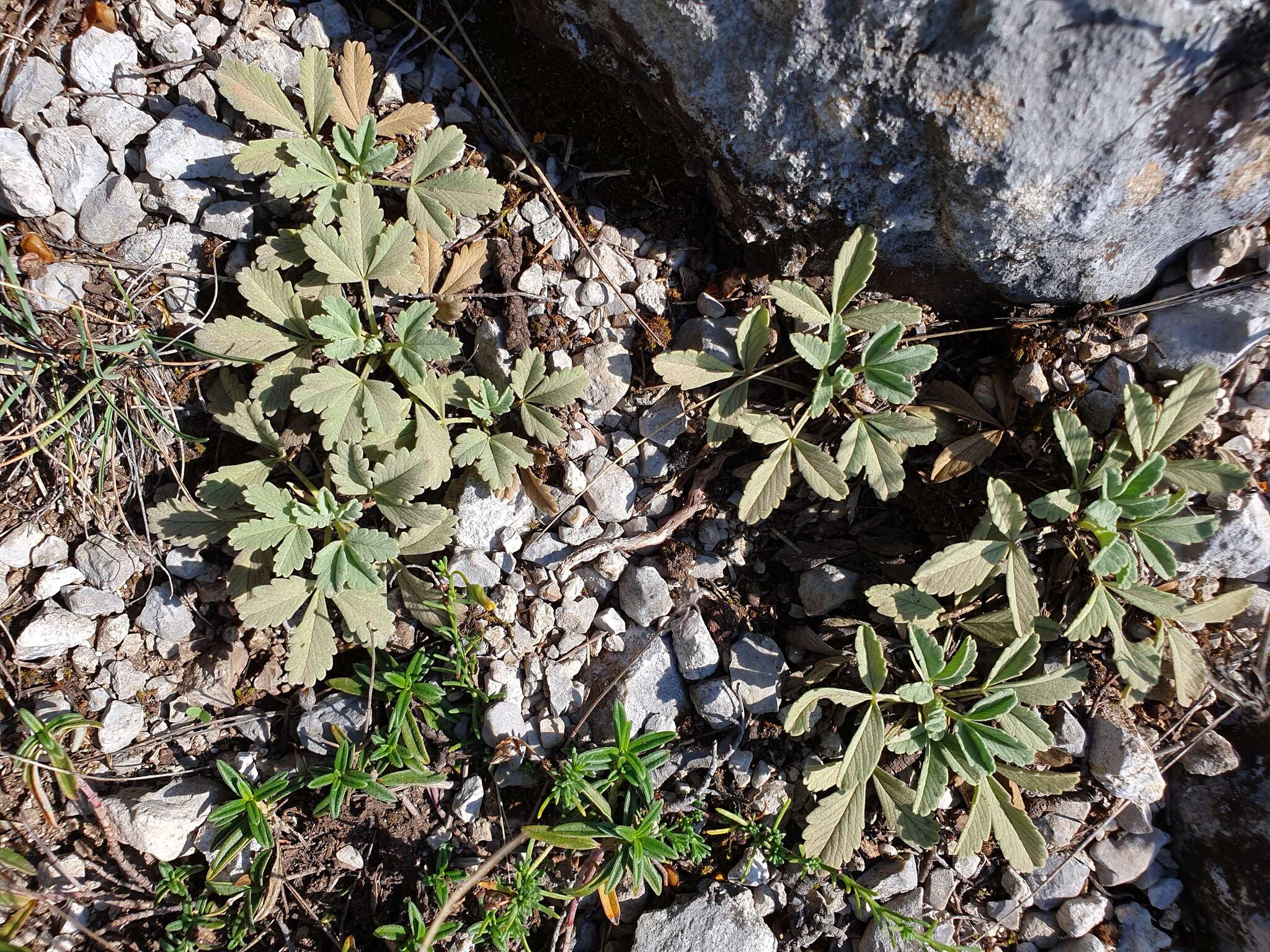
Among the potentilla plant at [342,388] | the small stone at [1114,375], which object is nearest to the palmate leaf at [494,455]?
the potentilla plant at [342,388]

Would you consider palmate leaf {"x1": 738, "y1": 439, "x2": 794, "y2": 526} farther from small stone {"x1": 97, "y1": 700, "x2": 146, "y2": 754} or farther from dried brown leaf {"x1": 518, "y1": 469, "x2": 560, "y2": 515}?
small stone {"x1": 97, "y1": 700, "x2": 146, "y2": 754}

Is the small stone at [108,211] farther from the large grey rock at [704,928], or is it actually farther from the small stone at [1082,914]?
the small stone at [1082,914]

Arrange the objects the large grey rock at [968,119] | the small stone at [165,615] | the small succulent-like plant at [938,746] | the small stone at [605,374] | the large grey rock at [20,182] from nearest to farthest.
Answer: the large grey rock at [968,119] → the large grey rock at [20,182] → the small succulent-like plant at [938,746] → the small stone at [165,615] → the small stone at [605,374]

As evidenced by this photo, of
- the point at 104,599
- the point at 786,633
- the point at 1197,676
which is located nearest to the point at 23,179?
the point at 104,599

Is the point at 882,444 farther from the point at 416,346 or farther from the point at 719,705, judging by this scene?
the point at 416,346

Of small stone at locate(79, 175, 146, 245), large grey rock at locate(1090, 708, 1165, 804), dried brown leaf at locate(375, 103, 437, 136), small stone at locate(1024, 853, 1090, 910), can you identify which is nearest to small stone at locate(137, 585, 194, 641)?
small stone at locate(79, 175, 146, 245)

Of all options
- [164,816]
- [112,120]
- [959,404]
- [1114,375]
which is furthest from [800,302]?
[164,816]
